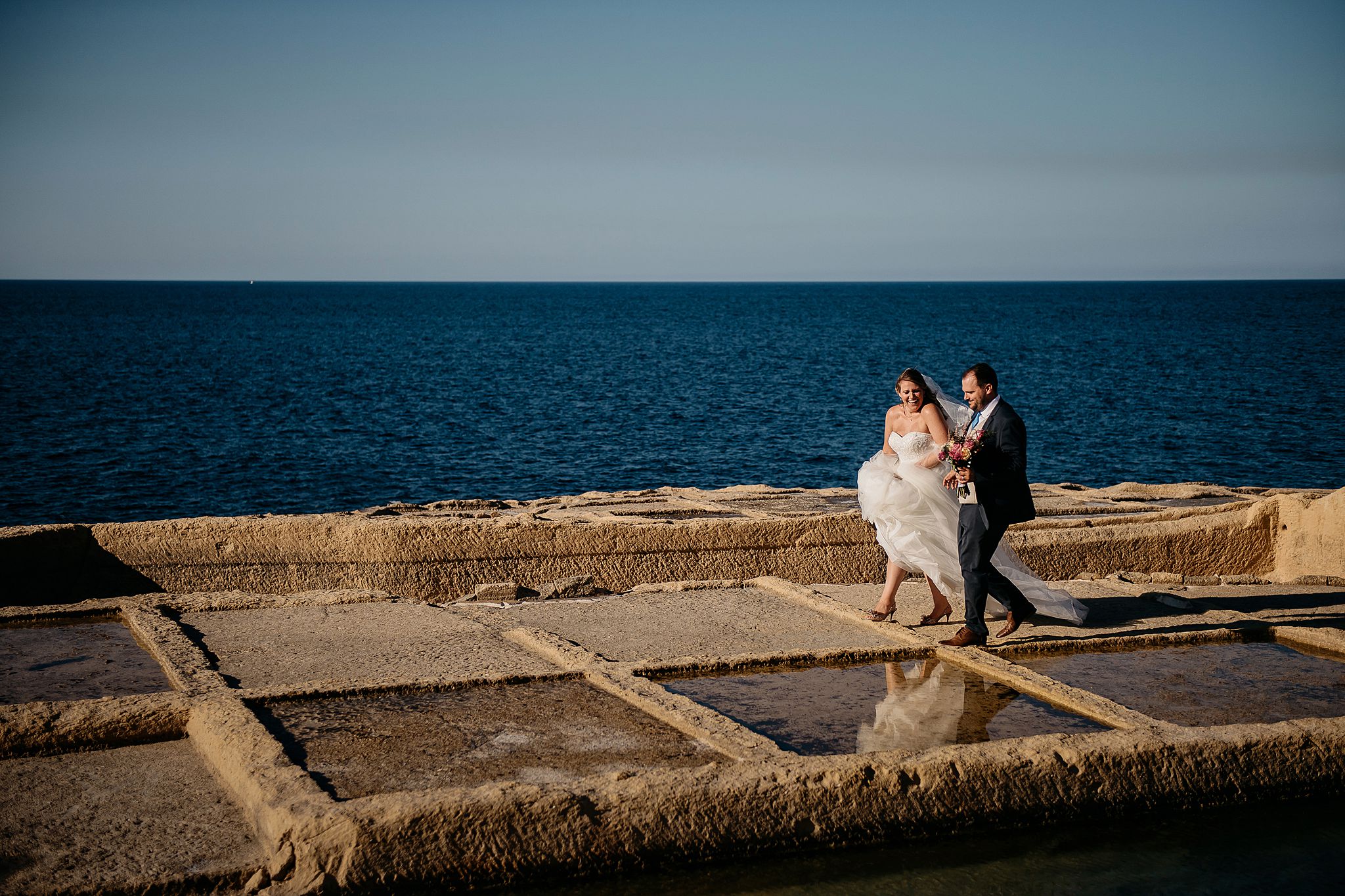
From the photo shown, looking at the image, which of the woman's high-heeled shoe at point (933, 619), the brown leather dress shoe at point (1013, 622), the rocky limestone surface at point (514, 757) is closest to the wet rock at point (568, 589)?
the rocky limestone surface at point (514, 757)

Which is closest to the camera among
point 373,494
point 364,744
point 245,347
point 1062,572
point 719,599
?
point 364,744

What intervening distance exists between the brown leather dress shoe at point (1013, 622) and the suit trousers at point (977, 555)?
0.76ft

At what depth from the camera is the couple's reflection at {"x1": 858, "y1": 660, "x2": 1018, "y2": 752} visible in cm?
539

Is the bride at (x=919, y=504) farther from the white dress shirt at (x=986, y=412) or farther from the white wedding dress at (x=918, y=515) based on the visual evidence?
the white dress shirt at (x=986, y=412)

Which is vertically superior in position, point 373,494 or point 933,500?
point 933,500

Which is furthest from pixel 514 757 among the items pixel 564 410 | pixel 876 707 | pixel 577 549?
pixel 564 410

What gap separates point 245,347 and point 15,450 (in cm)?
3760

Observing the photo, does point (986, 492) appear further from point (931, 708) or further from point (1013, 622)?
point (931, 708)

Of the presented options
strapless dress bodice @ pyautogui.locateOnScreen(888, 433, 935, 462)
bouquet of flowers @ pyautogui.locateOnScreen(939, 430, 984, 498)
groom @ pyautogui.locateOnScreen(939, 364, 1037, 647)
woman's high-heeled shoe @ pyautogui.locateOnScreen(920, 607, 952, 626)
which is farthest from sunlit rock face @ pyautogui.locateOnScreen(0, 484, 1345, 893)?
strapless dress bodice @ pyautogui.locateOnScreen(888, 433, 935, 462)

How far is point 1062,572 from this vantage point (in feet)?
33.4

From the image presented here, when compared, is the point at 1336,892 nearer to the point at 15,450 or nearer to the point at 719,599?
the point at 719,599

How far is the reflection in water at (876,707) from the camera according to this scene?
5.41 m

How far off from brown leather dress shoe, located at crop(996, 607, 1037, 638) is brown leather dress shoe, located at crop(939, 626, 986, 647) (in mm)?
293

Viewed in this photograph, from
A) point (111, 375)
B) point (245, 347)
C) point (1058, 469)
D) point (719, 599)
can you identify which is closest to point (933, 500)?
point (719, 599)
